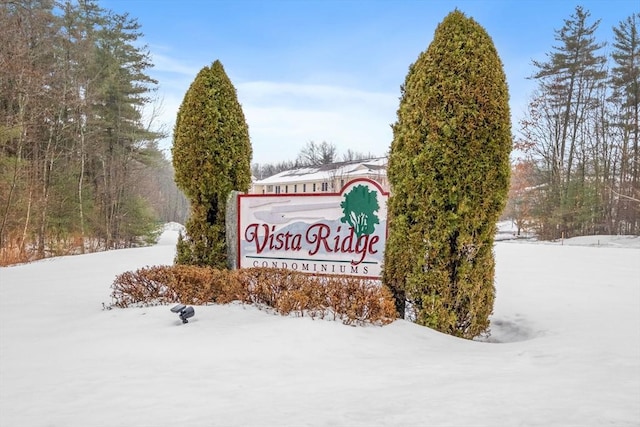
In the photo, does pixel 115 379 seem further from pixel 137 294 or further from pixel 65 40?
pixel 65 40

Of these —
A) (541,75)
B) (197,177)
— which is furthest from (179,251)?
(541,75)

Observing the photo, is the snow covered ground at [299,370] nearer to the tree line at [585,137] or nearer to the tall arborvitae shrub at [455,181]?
the tall arborvitae shrub at [455,181]

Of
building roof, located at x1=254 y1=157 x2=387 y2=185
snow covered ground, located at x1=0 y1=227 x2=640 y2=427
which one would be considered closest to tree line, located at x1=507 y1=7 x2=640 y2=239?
building roof, located at x1=254 y1=157 x2=387 y2=185

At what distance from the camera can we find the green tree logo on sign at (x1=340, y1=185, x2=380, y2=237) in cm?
448

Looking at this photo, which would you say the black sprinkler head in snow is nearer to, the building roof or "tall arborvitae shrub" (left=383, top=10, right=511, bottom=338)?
"tall arborvitae shrub" (left=383, top=10, right=511, bottom=338)

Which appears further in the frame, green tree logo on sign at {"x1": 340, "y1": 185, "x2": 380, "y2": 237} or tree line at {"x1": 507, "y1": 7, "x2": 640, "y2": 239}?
tree line at {"x1": 507, "y1": 7, "x2": 640, "y2": 239}

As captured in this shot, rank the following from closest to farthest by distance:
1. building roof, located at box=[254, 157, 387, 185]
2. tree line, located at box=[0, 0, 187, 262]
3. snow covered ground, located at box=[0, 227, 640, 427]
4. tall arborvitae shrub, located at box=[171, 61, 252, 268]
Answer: snow covered ground, located at box=[0, 227, 640, 427]
tall arborvitae shrub, located at box=[171, 61, 252, 268]
tree line, located at box=[0, 0, 187, 262]
building roof, located at box=[254, 157, 387, 185]

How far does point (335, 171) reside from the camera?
31.7 m

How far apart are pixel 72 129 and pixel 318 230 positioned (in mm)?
16375

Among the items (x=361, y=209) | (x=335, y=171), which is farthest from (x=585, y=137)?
(x=361, y=209)

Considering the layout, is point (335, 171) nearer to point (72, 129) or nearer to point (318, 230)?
point (72, 129)

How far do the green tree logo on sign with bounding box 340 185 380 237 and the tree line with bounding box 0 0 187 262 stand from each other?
10.7 metres

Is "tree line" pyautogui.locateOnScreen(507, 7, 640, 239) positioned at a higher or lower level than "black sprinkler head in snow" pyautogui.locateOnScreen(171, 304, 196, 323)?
higher

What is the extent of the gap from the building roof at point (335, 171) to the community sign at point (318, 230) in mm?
21240
